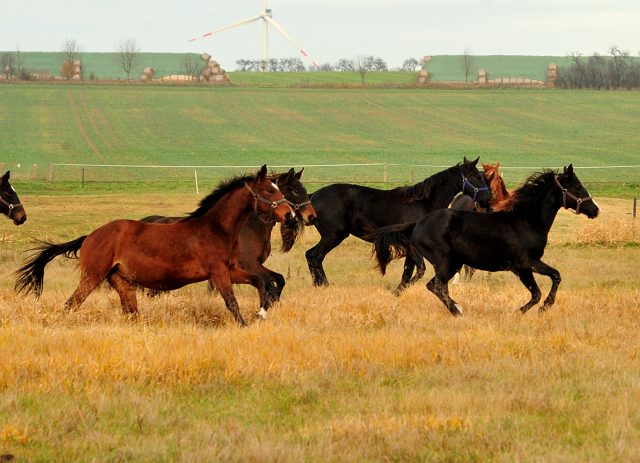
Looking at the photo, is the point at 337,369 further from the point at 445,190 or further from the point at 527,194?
the point at 445,190

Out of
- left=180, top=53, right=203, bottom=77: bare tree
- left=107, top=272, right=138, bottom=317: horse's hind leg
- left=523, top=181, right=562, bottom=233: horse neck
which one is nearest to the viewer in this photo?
left=107, top=272, right=138, bottom=317: horse's hind leg

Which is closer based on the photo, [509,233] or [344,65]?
[509,233]

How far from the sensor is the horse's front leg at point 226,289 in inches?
308

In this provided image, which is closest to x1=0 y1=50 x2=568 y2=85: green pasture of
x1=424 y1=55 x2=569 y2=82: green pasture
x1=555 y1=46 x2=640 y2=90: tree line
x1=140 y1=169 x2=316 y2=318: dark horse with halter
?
x1=424 y1=55 x2=569 y2=82: green pasture

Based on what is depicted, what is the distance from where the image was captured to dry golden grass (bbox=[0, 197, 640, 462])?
4.43 m

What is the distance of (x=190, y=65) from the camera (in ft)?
299

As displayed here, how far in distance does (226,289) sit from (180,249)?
2.11 feet

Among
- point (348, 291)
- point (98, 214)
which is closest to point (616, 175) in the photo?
point (98, 214)

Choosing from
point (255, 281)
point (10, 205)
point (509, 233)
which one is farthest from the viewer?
point (10, 205)

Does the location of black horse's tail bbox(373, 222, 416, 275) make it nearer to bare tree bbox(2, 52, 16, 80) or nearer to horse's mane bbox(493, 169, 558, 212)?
horse's mane bbox(493, 169, 558, 212)

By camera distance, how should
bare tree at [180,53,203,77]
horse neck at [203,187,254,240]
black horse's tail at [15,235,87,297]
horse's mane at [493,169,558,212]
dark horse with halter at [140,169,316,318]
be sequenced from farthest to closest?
bare tree at [180,53,203,77], dark horse with halter at [140,169,316,318], horse's mane at [493,169,558,212], black horse's tail at [15,235,87,297], horse neck at [203,187,254,240]

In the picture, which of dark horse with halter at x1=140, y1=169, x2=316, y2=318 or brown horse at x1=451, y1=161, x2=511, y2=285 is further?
brown horse at x1=451, y1=161, x2=511, y2=285

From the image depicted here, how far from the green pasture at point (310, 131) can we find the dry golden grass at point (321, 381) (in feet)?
83.8

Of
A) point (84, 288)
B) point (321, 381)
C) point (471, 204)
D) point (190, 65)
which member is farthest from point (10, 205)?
Answer: point (190, 65)
